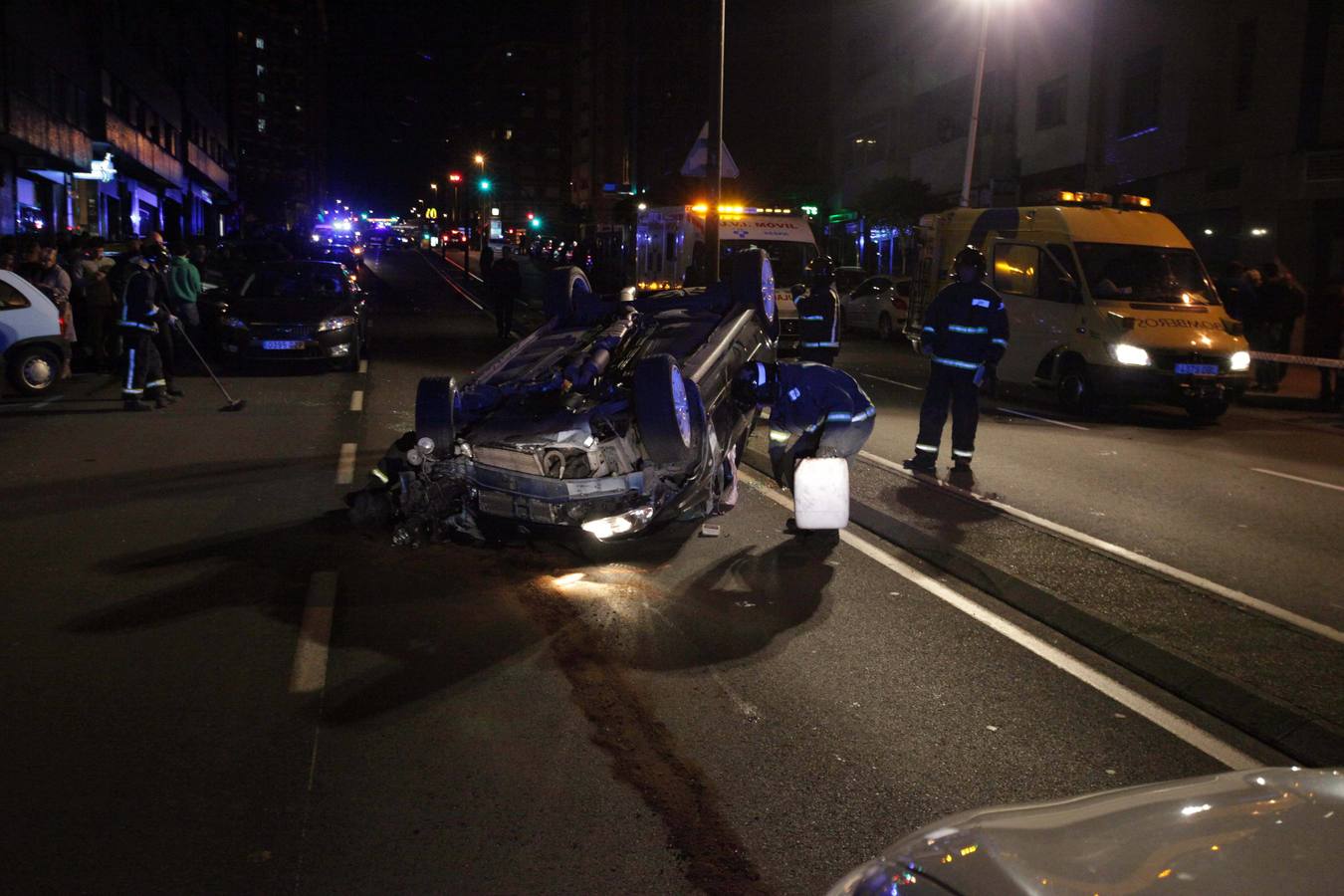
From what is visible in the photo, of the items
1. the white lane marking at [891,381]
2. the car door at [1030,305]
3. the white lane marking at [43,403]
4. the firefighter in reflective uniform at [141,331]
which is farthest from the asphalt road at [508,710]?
the white lane marking at [891,381]

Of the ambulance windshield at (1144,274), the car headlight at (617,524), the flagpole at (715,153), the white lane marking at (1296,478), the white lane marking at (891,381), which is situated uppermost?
the flagpole at (715,153)

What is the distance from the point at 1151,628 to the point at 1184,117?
71.9ft

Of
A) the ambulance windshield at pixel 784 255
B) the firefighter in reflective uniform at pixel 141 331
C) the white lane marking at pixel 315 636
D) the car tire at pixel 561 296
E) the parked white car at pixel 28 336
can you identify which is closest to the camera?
the white lane marking at pixel 315 636

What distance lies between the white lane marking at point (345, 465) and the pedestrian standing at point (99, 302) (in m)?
7.89

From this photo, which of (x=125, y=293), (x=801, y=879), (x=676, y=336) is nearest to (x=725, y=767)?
(x=801, y=879)

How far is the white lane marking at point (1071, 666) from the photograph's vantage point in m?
4.65

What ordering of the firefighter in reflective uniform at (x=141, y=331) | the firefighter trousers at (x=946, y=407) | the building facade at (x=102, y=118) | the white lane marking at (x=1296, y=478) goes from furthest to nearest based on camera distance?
the building facade at (x=102, y=118) < the firefighter in reflective uniform at (x=141, y=331) < the white lane marking at (x=1296, y=478) < the firefighter trousers at (x=946, y=407)

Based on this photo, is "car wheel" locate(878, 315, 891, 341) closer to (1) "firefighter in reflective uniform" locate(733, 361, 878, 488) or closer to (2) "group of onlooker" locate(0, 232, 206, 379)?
(2) "group of onlooker" locate(0, 232, 206, 379)

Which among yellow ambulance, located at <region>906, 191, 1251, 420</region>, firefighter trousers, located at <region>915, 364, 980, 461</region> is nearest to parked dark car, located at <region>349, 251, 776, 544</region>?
firefighter trousers, located at <region>915, 364, 980, 461</region>

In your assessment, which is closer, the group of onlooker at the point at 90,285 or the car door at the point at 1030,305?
the car door at the point at 1030,305

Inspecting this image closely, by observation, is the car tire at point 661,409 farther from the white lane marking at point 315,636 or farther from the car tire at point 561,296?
the car tire at point 561,296

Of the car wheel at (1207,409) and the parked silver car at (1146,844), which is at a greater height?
the parked silver car at (1146,844)

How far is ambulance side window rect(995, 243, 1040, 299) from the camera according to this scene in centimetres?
1628

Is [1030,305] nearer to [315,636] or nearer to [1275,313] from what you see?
[1275,313]
